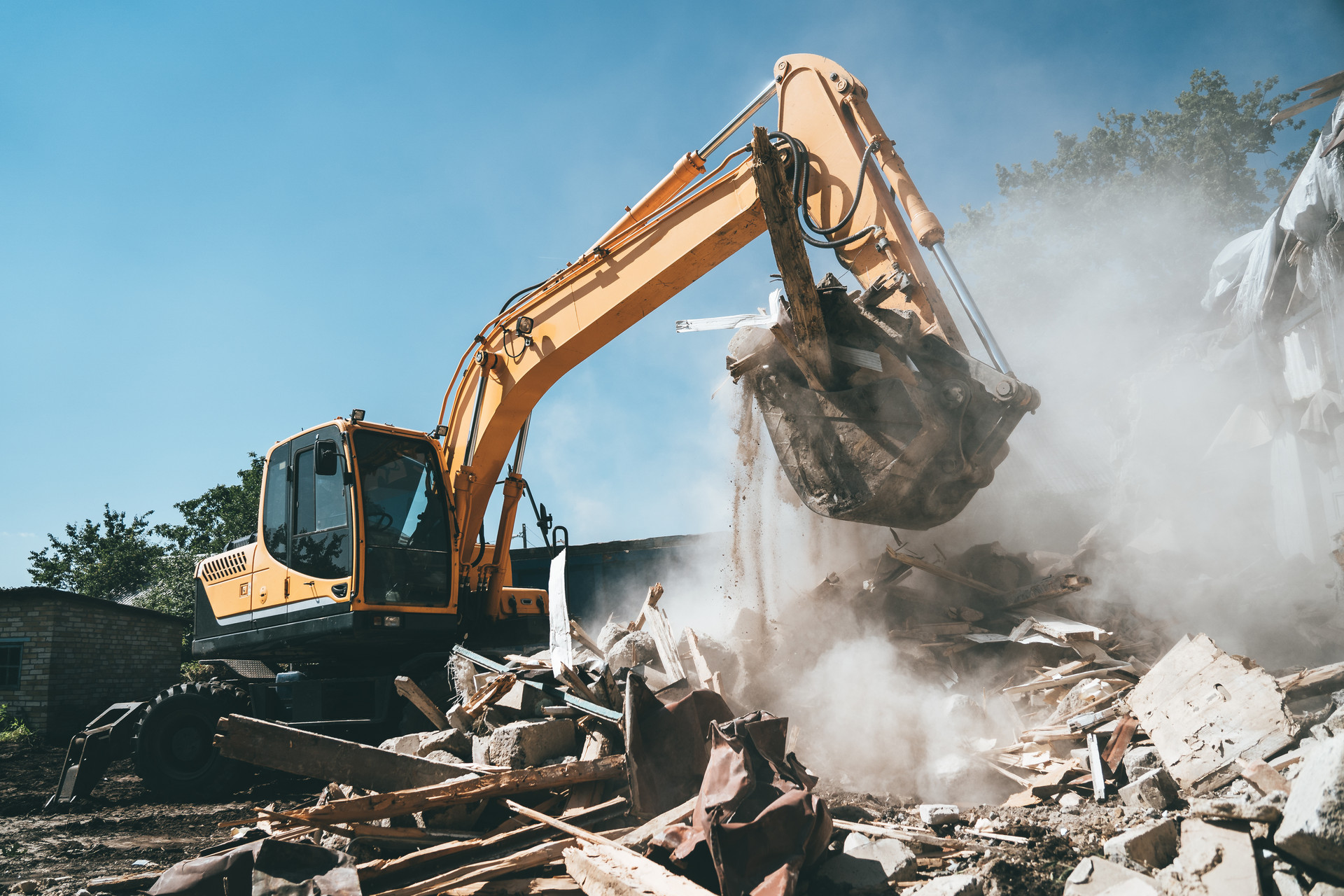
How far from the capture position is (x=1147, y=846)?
291 cm

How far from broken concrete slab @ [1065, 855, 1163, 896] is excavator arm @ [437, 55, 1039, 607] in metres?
2.40

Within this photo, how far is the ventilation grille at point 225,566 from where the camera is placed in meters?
6.96

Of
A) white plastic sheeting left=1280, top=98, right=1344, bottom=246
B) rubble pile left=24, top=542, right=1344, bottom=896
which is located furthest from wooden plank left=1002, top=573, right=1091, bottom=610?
white plastic sheeting left=1280, top=98, right=1344, bottom=246

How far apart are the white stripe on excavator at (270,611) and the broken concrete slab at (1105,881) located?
18.6 ft

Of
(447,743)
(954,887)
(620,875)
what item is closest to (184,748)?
(447,743)

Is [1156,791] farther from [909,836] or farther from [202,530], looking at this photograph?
[202,530]

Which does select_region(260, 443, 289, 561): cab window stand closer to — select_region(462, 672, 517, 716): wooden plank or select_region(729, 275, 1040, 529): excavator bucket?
select_region(462, 672, 517, 716): wooden plank

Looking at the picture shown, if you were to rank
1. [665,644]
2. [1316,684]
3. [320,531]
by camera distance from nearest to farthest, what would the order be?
1. [1316,684]
2. [665,644]
3. [320,531]

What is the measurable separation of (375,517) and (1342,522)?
393 inches

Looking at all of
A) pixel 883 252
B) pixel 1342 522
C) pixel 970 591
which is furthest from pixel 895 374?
pixel 1342 522

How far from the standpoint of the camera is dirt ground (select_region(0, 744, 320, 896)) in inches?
167

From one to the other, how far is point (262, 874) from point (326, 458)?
3.77 meters

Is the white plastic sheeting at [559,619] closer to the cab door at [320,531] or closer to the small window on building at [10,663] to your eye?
the cab door at [320,531]

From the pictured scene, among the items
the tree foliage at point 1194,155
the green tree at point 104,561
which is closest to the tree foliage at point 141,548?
the green tree at point 104,561
